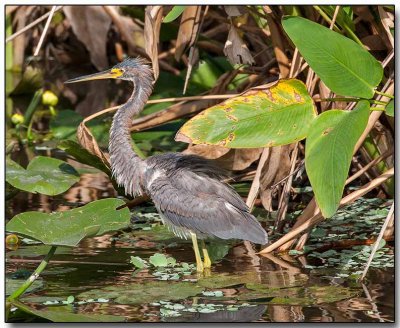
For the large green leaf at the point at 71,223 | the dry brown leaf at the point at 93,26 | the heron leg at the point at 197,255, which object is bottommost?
the heron leg at the point at 197,255

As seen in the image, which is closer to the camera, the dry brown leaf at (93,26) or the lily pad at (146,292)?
the lily pad at (146,292)

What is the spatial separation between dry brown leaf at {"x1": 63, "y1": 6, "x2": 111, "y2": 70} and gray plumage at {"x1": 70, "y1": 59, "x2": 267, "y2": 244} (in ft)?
15.3

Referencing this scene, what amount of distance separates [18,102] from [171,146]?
2.98 meters

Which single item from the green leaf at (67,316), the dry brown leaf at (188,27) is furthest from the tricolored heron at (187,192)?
the green leaf at (67,316)

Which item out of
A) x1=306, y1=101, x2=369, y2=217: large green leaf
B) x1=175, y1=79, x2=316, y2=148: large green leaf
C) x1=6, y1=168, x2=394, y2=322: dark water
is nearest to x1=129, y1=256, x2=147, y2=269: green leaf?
x1=6, y1=168, x2=394, y2=322: dark water

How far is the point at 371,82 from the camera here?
4082 millimetres

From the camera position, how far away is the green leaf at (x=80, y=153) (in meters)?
5.43

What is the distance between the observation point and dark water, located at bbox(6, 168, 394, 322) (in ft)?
12.9

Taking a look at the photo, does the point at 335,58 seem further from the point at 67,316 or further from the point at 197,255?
A: the point at 67,316

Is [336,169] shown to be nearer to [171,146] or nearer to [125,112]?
[125,112]

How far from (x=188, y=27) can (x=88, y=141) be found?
89 centimetres

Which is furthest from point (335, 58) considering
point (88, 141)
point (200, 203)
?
point (88, 141)

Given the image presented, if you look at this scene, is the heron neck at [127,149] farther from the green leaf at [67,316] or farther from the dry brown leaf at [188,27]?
the green leaf at [67,316]

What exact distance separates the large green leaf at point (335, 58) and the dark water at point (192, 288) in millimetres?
921
